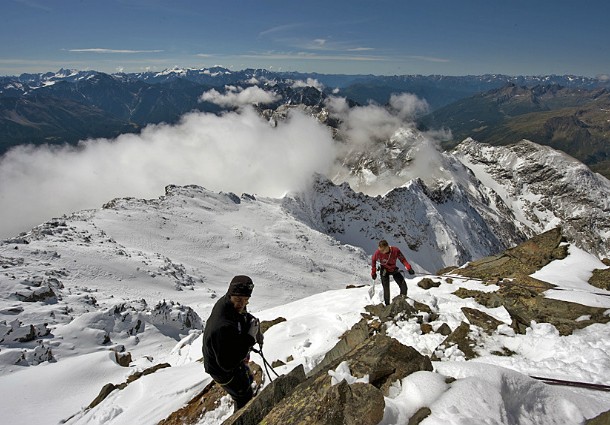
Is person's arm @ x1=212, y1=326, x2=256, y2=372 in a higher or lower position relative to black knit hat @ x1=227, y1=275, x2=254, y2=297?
lower

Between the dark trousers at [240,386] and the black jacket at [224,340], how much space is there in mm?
414

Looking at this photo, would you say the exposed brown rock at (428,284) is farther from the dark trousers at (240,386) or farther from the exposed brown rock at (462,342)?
the dark trousers at (240,386)

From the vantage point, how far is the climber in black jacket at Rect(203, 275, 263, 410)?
5.98 metres

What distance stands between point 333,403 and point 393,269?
9.37 meters

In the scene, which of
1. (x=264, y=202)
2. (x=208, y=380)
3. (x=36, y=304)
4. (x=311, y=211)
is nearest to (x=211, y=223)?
(x=264, y=202)

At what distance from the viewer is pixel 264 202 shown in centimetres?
9138

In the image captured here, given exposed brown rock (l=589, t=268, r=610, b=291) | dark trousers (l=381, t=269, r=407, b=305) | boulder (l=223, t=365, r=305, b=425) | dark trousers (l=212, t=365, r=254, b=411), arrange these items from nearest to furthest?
boulder (l=223, t=365, r=305, b=425)
dark trousers (l=212, t=365, r=254, b=411)
dark trousers (l=381, t=269, r=407, b=305)
exposed brown rock (l=589, t=268, r=610, b=291)

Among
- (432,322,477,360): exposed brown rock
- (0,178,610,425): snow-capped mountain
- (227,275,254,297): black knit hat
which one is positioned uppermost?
(227,275,254,297): black knit hat

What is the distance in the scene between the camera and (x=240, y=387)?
693 cm

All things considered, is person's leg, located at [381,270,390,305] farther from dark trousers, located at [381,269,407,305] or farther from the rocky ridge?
the rocky ridge

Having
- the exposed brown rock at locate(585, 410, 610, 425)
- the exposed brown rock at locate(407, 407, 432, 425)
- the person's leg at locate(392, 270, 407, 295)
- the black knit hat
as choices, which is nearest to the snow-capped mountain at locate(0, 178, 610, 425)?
the exposed brown rock at locate(407, 407, 432, 425)

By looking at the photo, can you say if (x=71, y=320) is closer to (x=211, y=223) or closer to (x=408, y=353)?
(x=408, y=353)

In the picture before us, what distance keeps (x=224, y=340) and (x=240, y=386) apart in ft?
5.15

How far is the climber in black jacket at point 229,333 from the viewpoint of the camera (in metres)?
5.98
